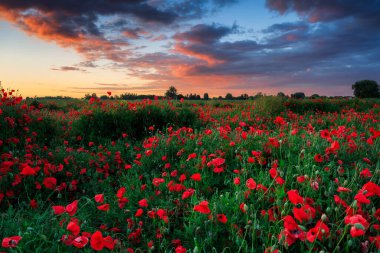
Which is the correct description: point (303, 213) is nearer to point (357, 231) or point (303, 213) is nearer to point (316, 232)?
point (316, 232)

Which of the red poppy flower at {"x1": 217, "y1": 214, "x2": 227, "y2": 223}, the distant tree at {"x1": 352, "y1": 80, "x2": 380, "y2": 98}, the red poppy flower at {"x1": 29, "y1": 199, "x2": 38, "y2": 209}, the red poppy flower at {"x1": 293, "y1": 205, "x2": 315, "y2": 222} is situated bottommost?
the red poppy flower at {"x1": 29, "y1": 199, "x2": 38, "y2": 209}

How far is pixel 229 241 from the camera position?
331 cm

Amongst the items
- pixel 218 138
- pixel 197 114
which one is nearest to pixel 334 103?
pixel 197 114

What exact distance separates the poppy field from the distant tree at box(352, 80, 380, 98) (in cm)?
4951

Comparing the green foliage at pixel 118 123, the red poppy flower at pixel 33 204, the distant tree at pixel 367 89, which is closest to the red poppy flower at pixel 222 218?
the red poppy flower at pixel 33 204

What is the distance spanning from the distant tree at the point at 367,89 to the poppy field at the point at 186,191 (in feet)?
162

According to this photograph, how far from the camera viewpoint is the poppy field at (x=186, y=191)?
3043 millimetres

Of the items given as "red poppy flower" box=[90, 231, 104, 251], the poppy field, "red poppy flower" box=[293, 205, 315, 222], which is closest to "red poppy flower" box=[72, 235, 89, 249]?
the poppy field

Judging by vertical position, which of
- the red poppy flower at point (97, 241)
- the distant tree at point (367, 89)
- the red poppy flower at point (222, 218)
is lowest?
the red poppy flower at point (222, 218)

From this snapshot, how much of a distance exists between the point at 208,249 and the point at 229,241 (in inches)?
8.2

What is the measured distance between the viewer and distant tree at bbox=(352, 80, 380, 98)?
51.2 m

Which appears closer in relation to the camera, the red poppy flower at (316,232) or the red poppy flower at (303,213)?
the red poppy flower at (316,232)

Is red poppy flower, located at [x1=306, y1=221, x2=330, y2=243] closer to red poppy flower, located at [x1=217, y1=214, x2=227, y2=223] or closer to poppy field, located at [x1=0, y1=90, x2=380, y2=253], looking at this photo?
poppy field, located at [x1=0, y1=90, x2=380, y2=253]

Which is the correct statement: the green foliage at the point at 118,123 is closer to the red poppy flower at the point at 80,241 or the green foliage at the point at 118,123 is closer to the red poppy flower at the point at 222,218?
the red poppy flower at the point at 222,218
